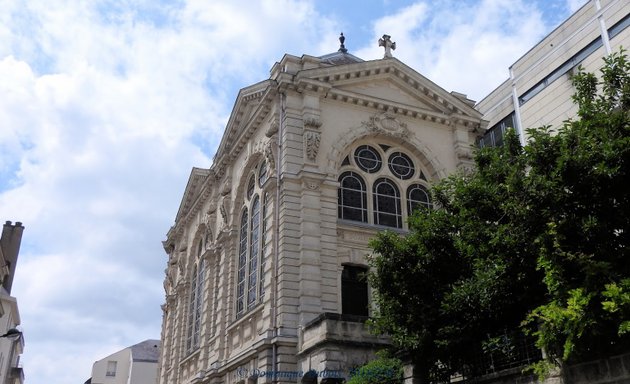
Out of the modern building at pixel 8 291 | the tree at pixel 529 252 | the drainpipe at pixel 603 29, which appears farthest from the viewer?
the modern building at pixel 8 291

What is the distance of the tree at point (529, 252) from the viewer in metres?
11.3

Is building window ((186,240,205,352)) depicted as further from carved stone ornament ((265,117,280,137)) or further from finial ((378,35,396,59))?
finial ((378,35,396,59))

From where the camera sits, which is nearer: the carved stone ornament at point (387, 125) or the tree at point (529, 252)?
the tree at point (529, 252)

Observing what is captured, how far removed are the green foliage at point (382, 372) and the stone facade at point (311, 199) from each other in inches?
75.7

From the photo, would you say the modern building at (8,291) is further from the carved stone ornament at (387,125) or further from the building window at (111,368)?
the carved stone ornament at (387,125)

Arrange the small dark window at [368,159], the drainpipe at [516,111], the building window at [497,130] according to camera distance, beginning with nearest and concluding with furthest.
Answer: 1. the small dark window at [368,159]
2. the drainpipe at [516,111]
3. the building window at [497,130]

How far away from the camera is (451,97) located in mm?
30000

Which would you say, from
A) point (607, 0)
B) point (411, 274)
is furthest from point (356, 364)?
point (607, 0)

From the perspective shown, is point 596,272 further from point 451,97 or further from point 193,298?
point 193,298

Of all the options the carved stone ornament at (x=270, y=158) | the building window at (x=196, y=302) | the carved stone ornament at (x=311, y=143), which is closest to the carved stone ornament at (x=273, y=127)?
the carved stone ornament at (x=270, y=158)

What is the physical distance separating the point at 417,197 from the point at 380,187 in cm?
181

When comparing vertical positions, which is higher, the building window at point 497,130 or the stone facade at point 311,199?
the building window at point 497,130

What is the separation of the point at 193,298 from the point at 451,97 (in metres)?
18.8

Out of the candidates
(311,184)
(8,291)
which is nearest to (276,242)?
(311,184)
